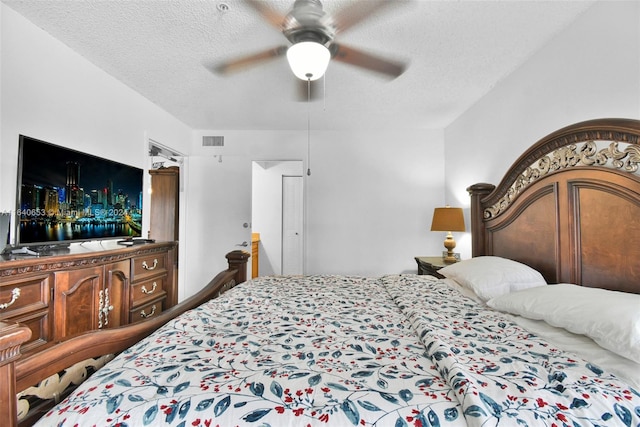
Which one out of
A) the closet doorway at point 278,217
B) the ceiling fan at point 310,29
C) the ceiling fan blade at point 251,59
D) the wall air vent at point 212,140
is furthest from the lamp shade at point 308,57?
the closet doorway at point 278,217

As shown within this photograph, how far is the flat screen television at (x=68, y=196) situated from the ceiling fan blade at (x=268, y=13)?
145cm

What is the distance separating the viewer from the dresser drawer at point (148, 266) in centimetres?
214

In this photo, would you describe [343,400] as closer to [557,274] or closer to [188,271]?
[557,274]

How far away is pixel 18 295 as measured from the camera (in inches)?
53.2

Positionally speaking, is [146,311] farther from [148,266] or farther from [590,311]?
[590,311]

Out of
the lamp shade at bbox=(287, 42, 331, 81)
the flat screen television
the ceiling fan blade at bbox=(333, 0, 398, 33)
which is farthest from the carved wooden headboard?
the flat screen television

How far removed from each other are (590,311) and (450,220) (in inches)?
75.9

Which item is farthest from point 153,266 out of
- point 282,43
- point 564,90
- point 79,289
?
point 564,90

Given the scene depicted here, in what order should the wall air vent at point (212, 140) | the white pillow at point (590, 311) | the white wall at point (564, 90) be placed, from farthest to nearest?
1. the wall air vent at point (212, 140)
2. the white wall at point (564, 90)
3. the white pillow at point (590, 311)

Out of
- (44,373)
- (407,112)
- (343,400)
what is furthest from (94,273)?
(407,112)

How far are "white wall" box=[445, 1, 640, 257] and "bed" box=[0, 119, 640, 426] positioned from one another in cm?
20

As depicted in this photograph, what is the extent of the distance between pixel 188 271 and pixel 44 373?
2991mm

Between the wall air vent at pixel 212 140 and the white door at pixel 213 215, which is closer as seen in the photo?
the white door at pixel 213 215

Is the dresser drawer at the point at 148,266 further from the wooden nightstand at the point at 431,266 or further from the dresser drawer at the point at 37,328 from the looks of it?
the wooden nightstand at the point at 431,266
